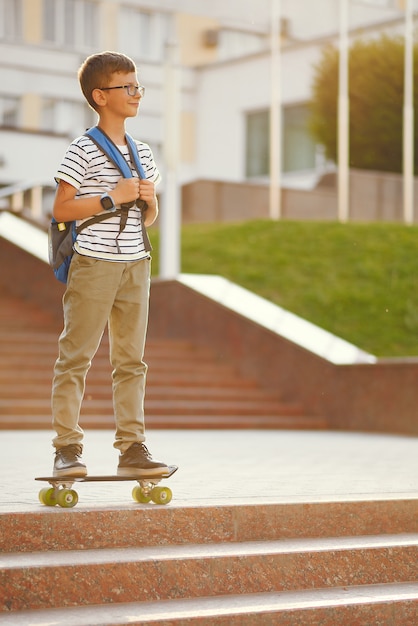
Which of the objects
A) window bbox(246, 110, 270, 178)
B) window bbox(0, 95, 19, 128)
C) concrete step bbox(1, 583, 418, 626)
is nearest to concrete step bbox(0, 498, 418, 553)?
concrete step bbox(1, 583, 418, 626)

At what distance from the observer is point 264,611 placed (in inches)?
205

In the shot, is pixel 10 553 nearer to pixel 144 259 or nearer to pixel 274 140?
pixel 144 259

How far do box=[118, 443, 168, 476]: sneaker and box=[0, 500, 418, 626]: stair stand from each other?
177 millimetres

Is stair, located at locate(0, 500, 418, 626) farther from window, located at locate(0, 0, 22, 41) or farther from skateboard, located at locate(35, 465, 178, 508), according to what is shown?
window, located at locate(0, 0, 22, 41)

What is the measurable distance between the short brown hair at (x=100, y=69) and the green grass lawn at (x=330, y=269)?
33.6 ft

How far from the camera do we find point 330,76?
3219 cm

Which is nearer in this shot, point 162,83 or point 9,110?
point 9,110

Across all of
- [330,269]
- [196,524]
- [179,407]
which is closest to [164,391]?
[179,407]

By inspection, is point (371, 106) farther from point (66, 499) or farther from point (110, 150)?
point (66, 499)

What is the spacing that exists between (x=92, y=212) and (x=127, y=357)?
72 centimetres

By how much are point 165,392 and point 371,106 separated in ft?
63.1

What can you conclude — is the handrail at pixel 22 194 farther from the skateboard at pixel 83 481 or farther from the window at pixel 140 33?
the window at pixel 140 33

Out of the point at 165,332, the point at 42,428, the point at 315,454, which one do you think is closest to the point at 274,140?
the point at 165,332

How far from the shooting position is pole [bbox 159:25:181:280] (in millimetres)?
16156
